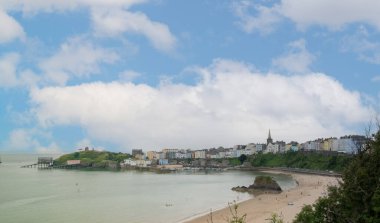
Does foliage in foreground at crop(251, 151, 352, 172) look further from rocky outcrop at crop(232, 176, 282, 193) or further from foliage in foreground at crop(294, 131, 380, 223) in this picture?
foliage in foreground at crop(294, 131, 380, 223)

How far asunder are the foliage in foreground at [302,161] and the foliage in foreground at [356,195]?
2950 inches

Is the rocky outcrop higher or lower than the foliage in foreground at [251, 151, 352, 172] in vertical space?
lower

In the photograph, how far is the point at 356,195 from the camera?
16969 millimetres

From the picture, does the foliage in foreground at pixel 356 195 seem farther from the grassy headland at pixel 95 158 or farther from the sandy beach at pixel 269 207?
the grassy headland at pixel 95 158

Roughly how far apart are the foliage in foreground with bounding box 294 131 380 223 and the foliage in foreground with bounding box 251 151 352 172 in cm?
7494

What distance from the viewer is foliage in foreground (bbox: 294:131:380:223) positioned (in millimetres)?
16422

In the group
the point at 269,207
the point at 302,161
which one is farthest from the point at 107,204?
the point at 302,161

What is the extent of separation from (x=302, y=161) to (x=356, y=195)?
105637 millimetres

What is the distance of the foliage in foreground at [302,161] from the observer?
339ft

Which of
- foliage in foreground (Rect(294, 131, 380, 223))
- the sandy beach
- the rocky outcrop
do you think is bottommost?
the sandy beach

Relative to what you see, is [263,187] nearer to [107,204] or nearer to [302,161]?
[107,204]

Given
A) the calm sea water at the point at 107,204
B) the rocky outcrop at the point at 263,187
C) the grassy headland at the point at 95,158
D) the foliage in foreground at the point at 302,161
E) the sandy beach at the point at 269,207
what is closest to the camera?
the sandy beach at the point at 269,207

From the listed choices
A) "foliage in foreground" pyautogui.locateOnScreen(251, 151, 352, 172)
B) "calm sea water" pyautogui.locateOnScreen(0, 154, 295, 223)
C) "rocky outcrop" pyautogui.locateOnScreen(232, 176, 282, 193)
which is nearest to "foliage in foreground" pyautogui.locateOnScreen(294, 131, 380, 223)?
"calm sea water" pyautogui.locateOnScreen(0, 154, 295, 223)

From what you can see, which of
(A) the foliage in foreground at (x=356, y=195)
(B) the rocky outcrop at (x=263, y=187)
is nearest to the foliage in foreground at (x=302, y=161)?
(B) the rocky outcrop at (x=263, y=187)
